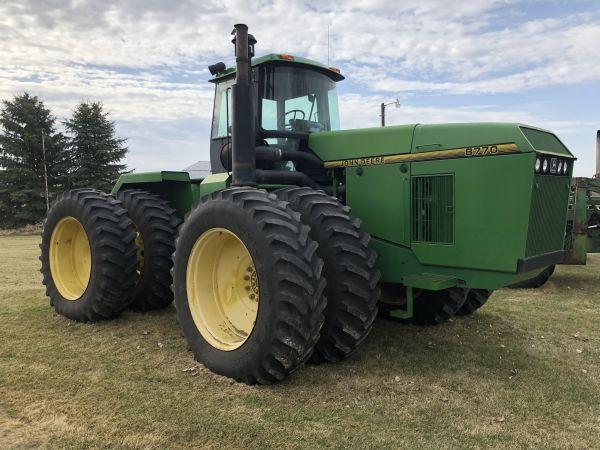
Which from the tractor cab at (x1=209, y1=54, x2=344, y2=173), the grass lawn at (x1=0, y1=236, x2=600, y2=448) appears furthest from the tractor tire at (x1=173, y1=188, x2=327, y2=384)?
the tractor cab at (x1=209, y1=54, x2=344, y2=173)

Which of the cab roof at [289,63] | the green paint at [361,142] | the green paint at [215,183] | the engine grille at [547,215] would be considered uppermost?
the cab roof at [289,63]

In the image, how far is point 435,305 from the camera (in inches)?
217

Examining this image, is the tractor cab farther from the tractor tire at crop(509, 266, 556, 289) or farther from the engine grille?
the tractor tire at crop(509, 266, 556, 289)

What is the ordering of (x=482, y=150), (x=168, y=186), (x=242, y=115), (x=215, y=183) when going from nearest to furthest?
Answer: (x=482, y=150) → (x=242, y=115) → (x=215, y=183) → (x=168, y=186)

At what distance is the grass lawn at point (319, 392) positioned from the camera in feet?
10.4

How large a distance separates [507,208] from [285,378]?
86.5 inches

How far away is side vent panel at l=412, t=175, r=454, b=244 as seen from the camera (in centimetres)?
416

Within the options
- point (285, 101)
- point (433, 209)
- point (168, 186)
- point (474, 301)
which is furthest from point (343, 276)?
point (168, 186)

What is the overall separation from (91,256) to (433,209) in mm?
3828

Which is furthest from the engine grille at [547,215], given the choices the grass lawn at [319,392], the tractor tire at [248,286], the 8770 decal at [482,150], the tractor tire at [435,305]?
the tractor tire at [248,286]

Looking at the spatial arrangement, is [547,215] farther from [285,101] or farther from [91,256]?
[91,256]

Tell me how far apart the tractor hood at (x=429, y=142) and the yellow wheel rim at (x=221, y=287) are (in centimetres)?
140

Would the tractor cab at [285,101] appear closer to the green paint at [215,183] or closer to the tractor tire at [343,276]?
the green paint at [215,183]

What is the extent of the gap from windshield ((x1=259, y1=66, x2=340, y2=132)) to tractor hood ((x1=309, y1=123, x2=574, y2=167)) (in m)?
0.29
